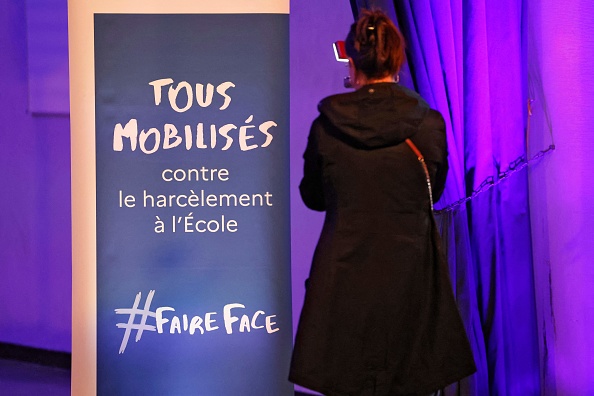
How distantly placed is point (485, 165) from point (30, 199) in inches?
99.2

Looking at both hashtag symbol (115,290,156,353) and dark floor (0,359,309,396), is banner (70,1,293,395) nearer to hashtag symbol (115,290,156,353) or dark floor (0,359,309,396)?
hashtag symbol (115,290,156,353)

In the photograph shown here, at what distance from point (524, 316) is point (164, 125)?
1526 mm

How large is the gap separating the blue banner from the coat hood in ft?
2.50

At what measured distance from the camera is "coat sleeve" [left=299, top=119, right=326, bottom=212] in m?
1.88

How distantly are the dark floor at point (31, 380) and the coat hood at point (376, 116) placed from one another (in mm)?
2060

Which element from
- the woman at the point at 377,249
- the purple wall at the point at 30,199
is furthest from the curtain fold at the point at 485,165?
the purple wall at the point at 30,199

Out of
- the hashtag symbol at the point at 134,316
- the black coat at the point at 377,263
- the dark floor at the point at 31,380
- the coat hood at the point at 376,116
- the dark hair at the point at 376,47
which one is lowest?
the dark floor at the point at 31,380

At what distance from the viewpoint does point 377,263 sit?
→ 1858mm

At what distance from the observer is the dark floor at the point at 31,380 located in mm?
3674

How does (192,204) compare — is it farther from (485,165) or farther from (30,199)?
(30,199)

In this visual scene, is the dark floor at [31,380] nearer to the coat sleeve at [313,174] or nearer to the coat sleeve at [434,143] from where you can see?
the coat sleeve at [313,174]

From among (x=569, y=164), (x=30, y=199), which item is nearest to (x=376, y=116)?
(x=569, y=164)

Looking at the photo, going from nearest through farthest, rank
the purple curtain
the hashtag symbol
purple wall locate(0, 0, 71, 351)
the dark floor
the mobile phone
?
the mobile phone
the hashtag symbol
the purple curtain
the dark floor
purple wall locate(0, 0, 71, 351)

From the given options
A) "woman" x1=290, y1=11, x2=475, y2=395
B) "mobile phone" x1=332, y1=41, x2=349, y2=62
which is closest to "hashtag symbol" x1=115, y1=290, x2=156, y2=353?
"woman" x1=290, y1=11, x2=475, y2=395
